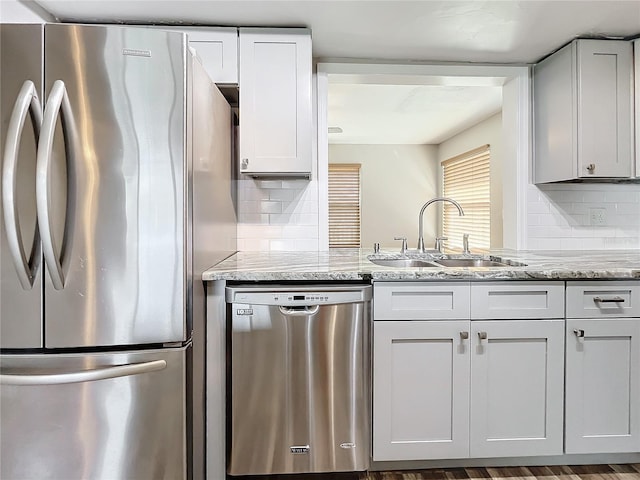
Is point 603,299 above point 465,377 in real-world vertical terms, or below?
above

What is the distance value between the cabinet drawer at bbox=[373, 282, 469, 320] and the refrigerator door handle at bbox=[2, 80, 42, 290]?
4.13ft

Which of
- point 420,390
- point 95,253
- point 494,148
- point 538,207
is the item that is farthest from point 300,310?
point 494,148

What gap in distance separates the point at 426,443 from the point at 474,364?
1.34 ft

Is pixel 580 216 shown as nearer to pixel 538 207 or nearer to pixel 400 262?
pixel 538 207

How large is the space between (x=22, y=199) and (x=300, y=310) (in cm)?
104

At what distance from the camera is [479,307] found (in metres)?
1.80

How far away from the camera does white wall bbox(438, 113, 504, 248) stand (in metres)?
4.36

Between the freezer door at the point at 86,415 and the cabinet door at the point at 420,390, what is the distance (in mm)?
876

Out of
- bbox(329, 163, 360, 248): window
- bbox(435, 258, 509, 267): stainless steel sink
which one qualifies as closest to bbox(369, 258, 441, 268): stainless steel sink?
bbox(435, 258, 509, 267): stainless steel sink

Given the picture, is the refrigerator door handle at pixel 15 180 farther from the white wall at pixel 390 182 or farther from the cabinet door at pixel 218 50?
the white wall at pixel 390 182

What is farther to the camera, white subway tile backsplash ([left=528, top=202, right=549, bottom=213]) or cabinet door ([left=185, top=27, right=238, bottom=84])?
white subway tile backsplash ([left=528, top=202, right=549, bottom=213])

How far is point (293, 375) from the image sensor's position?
1697mm

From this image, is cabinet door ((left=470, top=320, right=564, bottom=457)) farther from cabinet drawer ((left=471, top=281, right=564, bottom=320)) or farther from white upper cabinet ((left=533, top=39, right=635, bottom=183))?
white upper cabinet ((left=533, top=39, right=635, bottom=183))

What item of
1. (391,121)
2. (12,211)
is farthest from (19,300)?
(391,121)
